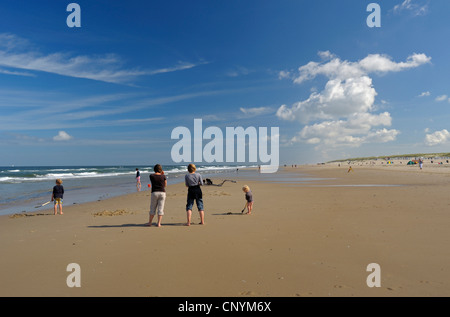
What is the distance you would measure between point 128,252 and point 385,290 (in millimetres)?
4837

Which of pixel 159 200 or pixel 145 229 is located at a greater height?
pixel 159 200

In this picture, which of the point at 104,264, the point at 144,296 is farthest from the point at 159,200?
the point at 144,296

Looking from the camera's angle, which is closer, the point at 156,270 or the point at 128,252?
the point at 156,270

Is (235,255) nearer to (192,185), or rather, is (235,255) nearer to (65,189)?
(192,185)

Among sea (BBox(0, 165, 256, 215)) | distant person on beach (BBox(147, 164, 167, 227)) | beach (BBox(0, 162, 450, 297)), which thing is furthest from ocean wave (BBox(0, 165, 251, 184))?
beach (BBox(0, 162, 450, 297))

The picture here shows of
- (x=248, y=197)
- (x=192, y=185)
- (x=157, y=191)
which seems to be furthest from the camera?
(x=248, y=197)

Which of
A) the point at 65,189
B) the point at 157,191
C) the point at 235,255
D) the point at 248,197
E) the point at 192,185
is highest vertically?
the point at 192,185

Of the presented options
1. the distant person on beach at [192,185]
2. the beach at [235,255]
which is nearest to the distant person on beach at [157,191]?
the beach at [235,255]

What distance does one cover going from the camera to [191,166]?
850cm

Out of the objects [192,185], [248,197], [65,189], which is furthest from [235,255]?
[65,189]

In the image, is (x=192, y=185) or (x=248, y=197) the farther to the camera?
(x=248, y=197)

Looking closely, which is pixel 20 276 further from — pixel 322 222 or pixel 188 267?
pixel 322 222

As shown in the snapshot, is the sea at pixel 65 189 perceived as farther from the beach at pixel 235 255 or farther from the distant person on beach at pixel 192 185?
the distant person on beach at pixel 192 185

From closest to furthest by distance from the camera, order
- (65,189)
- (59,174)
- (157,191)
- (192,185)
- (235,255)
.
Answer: (235,255) < (192,185) < (157,191) < (65,189) < (59,174)
